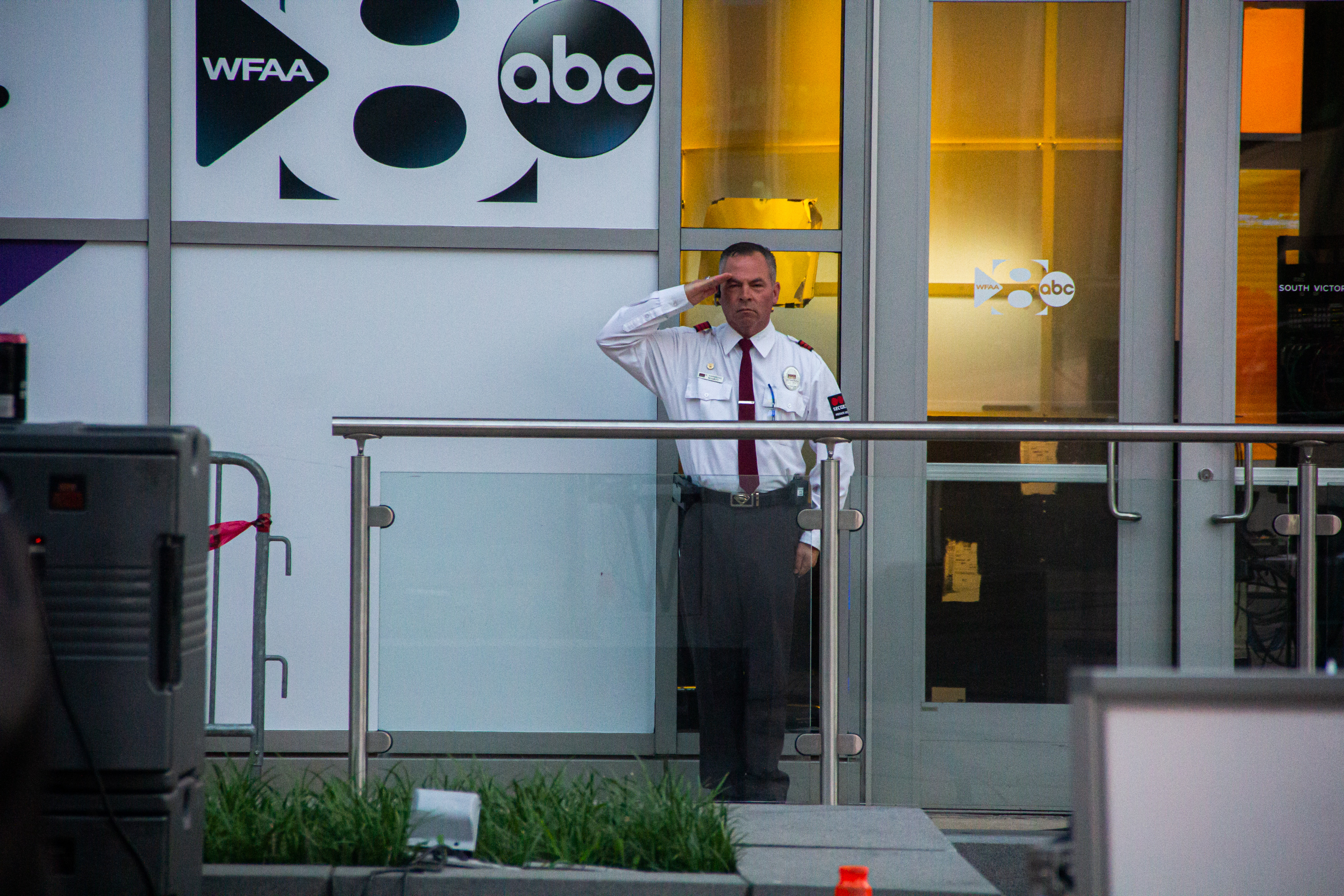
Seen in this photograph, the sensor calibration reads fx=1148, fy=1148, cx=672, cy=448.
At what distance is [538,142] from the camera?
4270 mm

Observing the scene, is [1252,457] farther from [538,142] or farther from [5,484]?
[5,484]

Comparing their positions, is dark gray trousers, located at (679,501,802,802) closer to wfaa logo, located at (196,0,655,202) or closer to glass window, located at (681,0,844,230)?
glass window, located at (681,0,844,230)

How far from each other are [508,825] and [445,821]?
0.20m

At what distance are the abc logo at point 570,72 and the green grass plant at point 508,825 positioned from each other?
2414 millimetres

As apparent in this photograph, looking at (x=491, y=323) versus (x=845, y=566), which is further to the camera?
(x=491, y=323)

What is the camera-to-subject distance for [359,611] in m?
3.21

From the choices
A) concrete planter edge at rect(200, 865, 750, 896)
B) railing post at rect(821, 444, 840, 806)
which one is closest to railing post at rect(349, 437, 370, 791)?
concrete planter edge at rect(200, 865, 750, 896)

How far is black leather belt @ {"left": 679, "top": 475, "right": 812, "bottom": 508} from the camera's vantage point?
329 cm

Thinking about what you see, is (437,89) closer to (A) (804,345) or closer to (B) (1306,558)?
(A) (804,345)

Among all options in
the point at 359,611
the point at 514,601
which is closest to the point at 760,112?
the point at 514,601

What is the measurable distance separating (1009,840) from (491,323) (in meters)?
2.49

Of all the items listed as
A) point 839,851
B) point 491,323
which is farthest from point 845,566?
point 491,323

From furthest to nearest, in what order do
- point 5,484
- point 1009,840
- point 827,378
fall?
1. point 827,378
2. point 1009,840
3. point 5,484

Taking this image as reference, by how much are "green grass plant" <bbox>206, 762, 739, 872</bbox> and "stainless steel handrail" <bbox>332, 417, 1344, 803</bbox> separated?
1.30 ft
